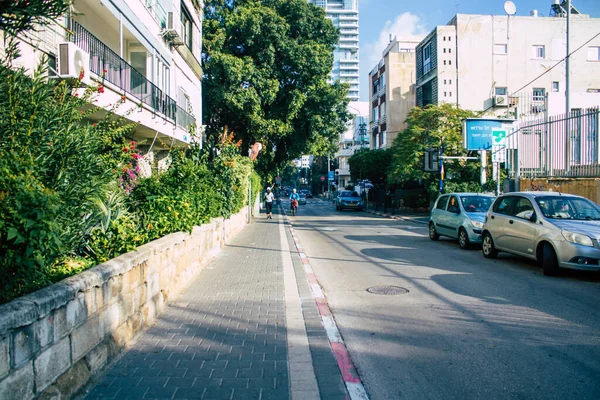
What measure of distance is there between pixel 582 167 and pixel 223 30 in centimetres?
2056

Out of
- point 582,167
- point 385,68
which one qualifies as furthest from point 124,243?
point 385,68

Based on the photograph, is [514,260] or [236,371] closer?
[236,371]

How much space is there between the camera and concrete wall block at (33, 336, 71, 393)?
3.21 m

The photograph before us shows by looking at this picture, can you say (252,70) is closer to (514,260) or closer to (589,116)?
(589,116)

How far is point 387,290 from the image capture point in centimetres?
795

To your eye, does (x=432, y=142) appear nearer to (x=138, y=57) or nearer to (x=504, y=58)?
(x=504, y=58)

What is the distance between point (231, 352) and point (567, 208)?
797 cm

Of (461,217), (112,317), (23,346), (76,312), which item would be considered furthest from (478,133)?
(23,346)

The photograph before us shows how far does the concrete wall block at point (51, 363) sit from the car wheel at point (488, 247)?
9878mm

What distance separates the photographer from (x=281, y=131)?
28.1m

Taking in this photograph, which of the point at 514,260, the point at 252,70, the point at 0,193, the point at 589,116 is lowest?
the point at 514,260

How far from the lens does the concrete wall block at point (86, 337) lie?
3742 millimetres

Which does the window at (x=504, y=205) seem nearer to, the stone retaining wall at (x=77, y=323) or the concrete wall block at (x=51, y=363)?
the stone retaining wall at (x=77, y=323)

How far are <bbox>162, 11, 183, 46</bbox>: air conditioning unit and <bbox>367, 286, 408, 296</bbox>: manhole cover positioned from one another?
13974 millimetres
